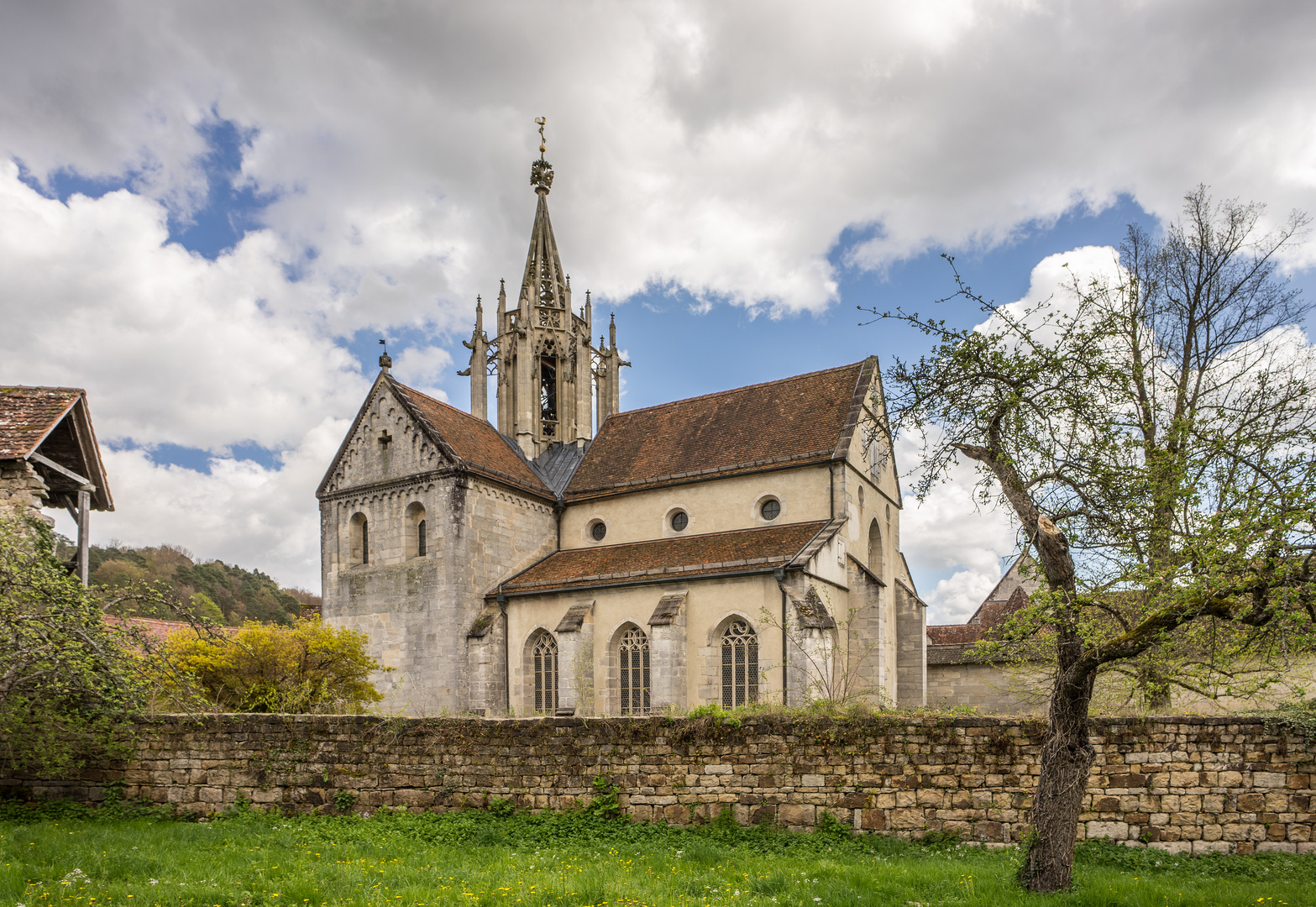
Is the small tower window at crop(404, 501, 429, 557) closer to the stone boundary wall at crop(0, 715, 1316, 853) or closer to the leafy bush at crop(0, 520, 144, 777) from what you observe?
the leafy bush at crop(0, 520, 144, 777)

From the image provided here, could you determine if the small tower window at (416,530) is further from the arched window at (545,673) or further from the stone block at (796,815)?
the stone block at (796,815)

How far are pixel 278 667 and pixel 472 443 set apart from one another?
370 inches

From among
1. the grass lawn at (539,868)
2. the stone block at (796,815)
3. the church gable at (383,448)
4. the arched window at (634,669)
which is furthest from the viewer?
the church gable at (383,448)

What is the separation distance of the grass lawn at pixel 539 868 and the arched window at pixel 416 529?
12291mm

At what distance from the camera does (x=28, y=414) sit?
14695 millimetres

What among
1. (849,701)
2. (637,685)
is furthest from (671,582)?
(849,701)

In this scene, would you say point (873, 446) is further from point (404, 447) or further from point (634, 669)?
point (404, 447)

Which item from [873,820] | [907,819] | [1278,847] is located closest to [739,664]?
[873,820]

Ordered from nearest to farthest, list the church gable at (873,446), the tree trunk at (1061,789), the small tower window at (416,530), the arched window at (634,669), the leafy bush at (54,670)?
the tree trunk at (1061,789), the leafy bush at (54,670), the arched window at (634,669), the church gable at (873,446), the small tower window at (416,530)

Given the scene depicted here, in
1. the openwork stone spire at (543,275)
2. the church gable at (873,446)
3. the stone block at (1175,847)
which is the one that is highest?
the openwork stone spire at (543,275)

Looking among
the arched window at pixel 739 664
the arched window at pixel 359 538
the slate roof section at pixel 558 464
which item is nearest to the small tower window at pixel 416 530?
the arched window at pixel 359 538

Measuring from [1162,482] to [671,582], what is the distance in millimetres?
13400

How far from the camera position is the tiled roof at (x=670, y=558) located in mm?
19969

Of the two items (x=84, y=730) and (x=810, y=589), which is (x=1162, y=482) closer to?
(x=810, y=589)
